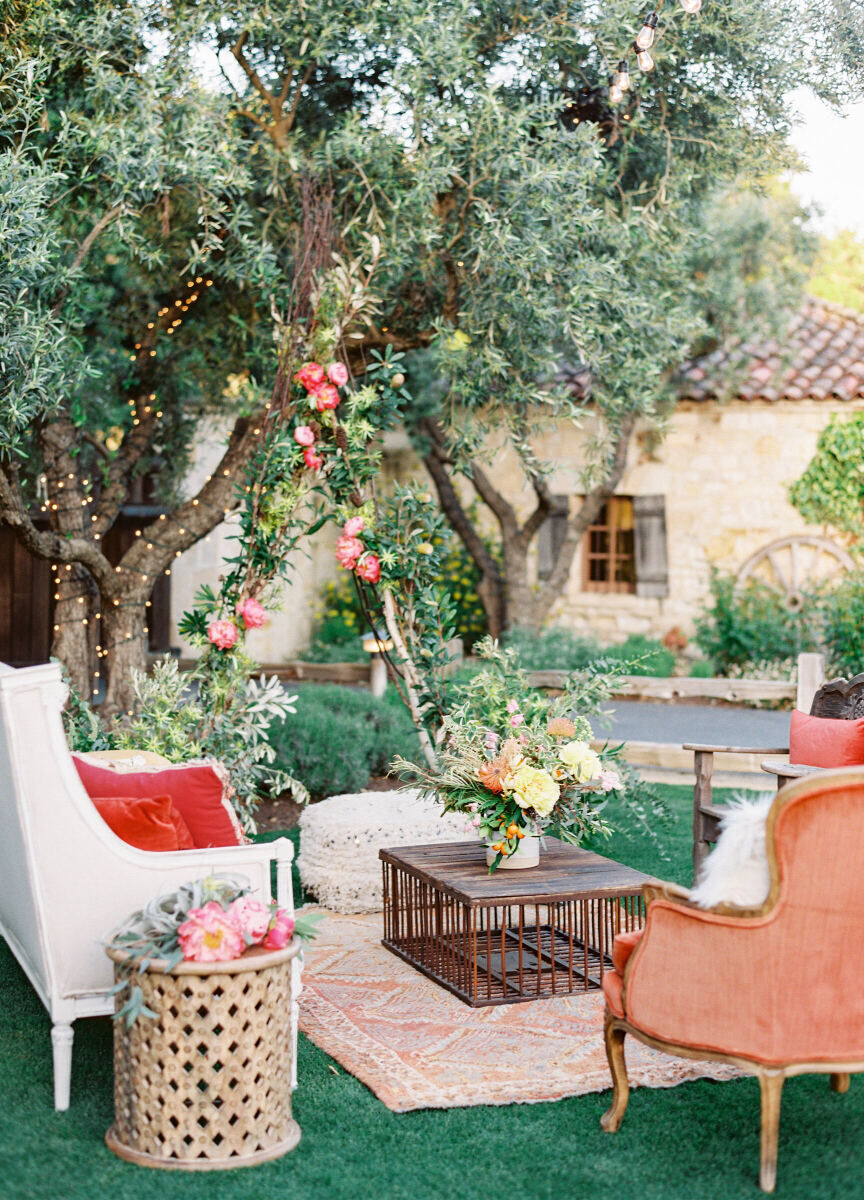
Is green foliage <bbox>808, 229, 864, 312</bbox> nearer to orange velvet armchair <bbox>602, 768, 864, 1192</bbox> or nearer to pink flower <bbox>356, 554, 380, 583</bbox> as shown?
pink flower <bbox>356, 554, 380, 583</bbox>

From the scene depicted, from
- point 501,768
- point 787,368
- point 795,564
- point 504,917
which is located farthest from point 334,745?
point 787,368

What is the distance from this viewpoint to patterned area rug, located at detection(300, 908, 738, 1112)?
357cm

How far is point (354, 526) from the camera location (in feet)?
19.0

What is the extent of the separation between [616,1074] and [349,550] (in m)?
3.05

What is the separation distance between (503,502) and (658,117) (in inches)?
243

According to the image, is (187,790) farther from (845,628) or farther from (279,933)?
(845,628)

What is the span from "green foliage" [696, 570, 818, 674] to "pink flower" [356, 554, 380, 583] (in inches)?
273

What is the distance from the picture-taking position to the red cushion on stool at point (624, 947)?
126 inches

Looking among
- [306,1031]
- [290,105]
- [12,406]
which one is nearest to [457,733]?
[306,1031]

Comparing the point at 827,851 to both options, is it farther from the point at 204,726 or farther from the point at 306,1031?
the point at 204,726

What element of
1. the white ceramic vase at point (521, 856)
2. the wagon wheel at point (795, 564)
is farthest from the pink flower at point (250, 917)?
the wagon wheel at point (795, 564)

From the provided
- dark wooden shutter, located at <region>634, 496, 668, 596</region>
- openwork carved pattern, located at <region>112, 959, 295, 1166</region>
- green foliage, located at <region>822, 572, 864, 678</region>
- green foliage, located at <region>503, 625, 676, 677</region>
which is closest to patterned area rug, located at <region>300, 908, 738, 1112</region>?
openwork carved pattern, located at <region>112, 959, 295, 1166</region>

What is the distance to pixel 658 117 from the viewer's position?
684 cm

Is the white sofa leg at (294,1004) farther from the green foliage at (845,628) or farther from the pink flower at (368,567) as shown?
the green foliage at (845,628)
